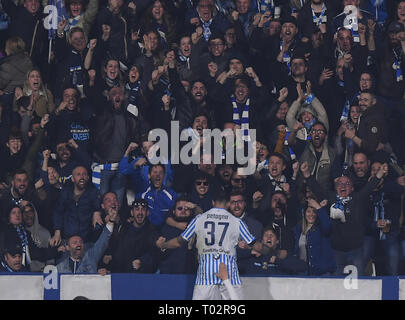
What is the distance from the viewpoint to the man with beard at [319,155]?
12344 millimetres

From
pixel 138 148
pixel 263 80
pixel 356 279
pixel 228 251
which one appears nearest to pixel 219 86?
pixel 263 80

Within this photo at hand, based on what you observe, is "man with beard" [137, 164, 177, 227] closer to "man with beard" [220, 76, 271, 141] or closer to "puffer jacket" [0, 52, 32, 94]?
"man with beard" [220, 76, 271, 141]

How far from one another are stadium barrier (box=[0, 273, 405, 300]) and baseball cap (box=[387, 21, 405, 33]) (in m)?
3.27

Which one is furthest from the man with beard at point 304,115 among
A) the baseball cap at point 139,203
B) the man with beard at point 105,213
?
the man with beard at point 105,213

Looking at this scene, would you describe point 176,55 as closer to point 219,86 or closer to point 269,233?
point 219,86

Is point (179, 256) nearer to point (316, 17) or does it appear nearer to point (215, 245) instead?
point (215, 245)

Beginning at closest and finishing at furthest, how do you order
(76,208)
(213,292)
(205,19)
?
(213,292) < (76,208) < (205,19)

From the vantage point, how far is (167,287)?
1205cm

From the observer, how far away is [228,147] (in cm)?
1247

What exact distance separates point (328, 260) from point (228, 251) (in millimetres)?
1330

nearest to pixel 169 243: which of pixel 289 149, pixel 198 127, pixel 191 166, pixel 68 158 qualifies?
pixel 191 166

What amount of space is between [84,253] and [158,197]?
1.18 meters

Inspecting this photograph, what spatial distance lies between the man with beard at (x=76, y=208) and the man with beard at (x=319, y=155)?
2.77 metres

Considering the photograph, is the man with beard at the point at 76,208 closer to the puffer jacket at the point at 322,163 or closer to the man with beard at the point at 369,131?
the puffer jacket at the point at 322,163
